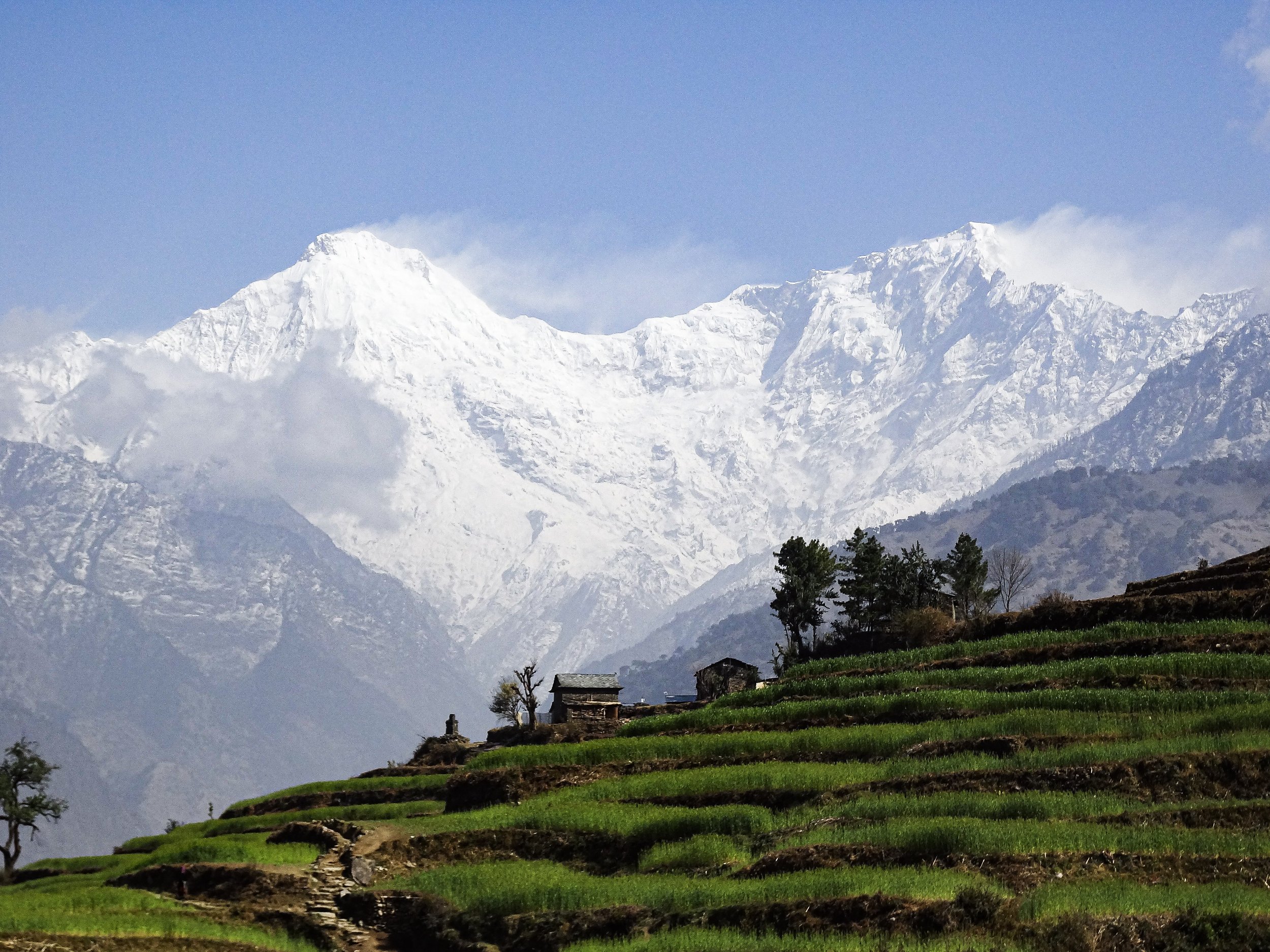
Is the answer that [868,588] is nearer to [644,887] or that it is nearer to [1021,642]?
[1021,642]

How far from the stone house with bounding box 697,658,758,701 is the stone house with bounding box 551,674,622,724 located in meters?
18.6

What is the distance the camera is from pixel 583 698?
371 ft

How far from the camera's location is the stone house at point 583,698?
109812 mm

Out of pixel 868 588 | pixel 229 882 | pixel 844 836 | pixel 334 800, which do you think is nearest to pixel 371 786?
pixel 334 800

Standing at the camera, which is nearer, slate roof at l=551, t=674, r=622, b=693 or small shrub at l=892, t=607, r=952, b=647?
small shrub at l=892, t=607, r=952, b=647

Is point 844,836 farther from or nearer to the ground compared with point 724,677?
nearer to the ground

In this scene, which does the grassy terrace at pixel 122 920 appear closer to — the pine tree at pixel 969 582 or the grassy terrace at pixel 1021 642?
the grassy terrace at pixel 1021 642

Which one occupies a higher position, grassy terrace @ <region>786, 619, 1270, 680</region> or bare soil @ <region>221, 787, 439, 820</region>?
grassy terrace @ <region>786, 619, 1270, 680</region>

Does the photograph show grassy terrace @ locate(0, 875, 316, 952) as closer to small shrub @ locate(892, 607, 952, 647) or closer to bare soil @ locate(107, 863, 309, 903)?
bare soil @ locate(107, 863, 309, 903)

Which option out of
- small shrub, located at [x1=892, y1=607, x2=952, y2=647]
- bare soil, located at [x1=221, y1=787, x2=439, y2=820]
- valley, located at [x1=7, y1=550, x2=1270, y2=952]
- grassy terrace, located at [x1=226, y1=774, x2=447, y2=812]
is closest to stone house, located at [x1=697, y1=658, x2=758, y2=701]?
small shrub, located at [x1=892, y1=607, x2=952, y2=647]

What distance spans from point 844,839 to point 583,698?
75559mm

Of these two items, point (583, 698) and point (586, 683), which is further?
point (586, 683)

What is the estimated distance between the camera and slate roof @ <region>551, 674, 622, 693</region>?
372ft

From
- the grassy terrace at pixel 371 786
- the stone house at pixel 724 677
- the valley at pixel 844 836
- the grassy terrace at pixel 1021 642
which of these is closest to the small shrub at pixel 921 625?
the grassy terrace at pixel 1021 642
